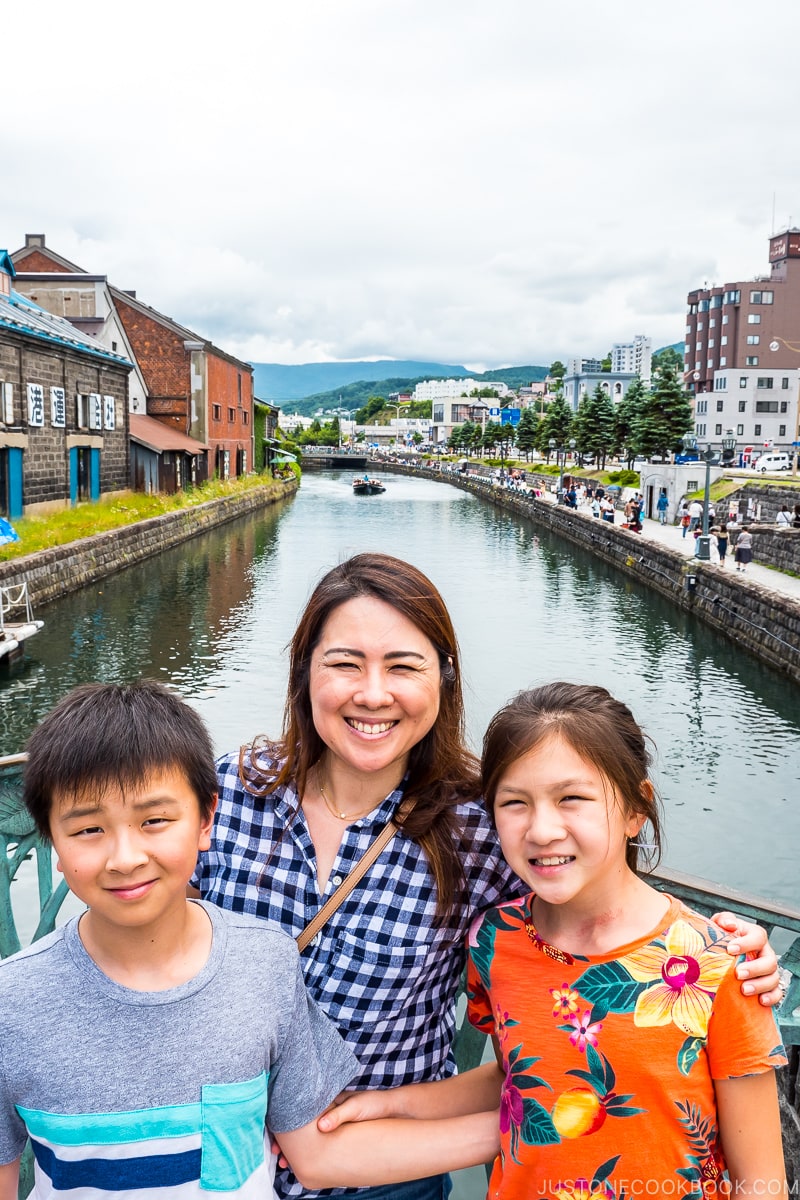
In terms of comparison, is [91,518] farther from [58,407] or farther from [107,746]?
[107,746]

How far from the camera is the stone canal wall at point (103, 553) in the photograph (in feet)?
55.0

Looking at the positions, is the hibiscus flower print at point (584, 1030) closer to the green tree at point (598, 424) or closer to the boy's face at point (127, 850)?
the boy's face at point (127, 850)

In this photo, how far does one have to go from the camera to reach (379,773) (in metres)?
1.85

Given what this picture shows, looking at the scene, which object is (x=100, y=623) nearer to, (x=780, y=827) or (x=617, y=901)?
(x=780, y=827)

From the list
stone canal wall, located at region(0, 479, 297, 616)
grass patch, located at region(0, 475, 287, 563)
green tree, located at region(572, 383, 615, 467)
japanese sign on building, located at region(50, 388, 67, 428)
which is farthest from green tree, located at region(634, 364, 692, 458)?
japanese sign on building, located at region(50, 388, 67, 428)

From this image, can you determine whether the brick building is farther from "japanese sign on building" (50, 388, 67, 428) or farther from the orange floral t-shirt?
the orange floral t-shirt

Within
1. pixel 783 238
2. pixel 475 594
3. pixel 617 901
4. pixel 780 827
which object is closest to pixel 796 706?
pixel 780 827

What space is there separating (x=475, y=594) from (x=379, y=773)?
70.3 ft

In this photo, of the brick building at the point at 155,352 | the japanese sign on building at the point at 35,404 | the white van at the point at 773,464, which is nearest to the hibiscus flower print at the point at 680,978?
the japanese sign on building at the point at 35,404

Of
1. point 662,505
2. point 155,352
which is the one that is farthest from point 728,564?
point 155,352

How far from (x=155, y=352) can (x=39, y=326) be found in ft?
55.7

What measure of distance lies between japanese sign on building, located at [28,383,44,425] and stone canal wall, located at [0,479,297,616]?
288 centimetres

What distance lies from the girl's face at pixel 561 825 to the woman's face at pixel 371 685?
235mm

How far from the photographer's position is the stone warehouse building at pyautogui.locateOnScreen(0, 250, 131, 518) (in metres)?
19.8
